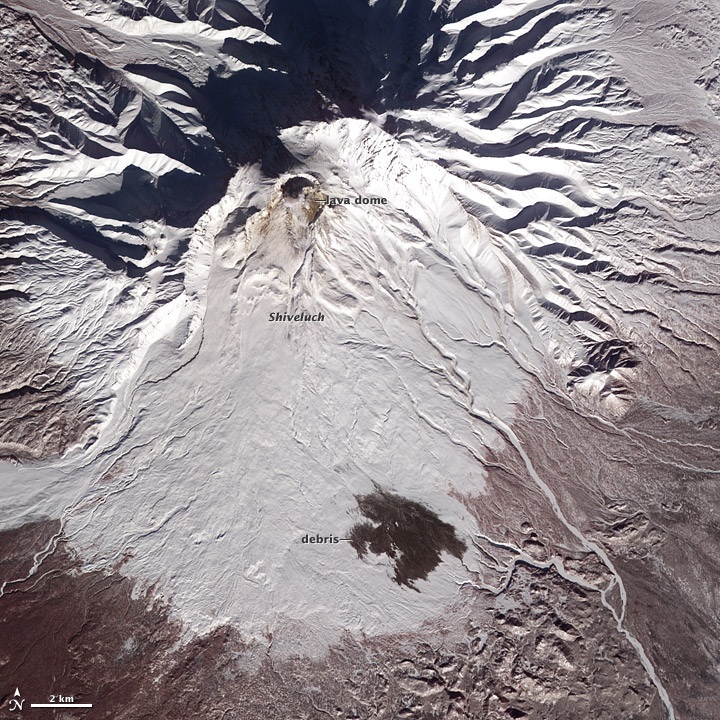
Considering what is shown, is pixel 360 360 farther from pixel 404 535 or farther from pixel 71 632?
pixel 71 632

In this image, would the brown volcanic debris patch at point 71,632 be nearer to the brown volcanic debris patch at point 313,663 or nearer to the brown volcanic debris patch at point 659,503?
the brown volcanic debris patch at point 313,663

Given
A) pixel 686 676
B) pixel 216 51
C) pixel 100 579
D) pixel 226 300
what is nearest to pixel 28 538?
pixel 100 579

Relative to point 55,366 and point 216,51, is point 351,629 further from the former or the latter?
point 216,51

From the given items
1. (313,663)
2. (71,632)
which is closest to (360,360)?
(313,663)

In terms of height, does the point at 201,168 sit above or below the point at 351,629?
above

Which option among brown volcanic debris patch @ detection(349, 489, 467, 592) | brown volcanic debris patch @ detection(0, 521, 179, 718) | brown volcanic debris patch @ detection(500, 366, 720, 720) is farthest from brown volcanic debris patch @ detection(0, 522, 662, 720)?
brown volcanic debris patch @ detection(349, 489, 467, 592)

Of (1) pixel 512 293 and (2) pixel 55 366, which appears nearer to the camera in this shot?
(2) pixel 55 366
